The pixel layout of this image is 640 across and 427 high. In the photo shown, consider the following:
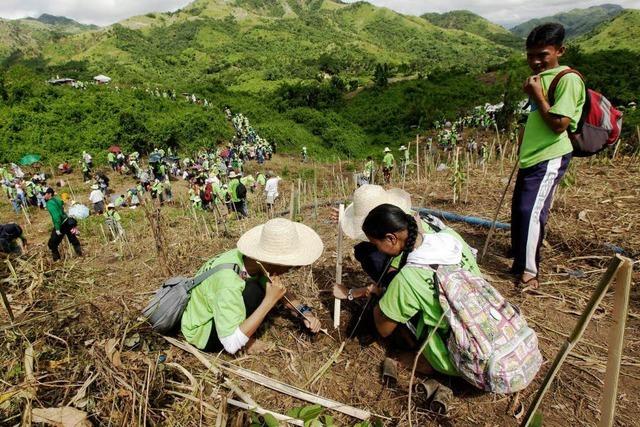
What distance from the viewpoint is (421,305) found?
1988mm

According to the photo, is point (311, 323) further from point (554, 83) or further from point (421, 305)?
point (554, 83)

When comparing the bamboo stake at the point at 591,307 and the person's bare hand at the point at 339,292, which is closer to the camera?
the bamboo stake at the point at 591,307

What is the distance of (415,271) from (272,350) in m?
1.22

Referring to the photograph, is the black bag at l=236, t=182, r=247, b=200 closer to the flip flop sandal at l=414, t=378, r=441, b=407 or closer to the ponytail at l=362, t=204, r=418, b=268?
the ponytail at l=362, t=204, r=418, b=268

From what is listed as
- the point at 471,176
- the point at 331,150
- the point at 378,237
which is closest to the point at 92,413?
the point at 378,237

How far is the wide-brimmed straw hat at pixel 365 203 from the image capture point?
267 centimetres

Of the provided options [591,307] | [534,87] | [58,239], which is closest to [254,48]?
[58,239]

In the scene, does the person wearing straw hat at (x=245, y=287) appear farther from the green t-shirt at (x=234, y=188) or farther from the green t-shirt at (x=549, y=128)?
the green t-shirt at (x=234, y=188)

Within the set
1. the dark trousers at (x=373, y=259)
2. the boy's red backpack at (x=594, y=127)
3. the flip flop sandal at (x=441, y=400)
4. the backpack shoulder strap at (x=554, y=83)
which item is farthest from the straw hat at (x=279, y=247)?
the boy's red backpack at (x=594, y=127)

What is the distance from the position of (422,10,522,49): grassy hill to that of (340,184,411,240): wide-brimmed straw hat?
149m

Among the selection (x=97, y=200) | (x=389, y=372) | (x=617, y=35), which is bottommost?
(x=97, y=200)

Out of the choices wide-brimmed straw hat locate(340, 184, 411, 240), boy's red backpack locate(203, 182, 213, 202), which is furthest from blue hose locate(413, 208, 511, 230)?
boy's red backpack locate(203, 182, 213, 202)

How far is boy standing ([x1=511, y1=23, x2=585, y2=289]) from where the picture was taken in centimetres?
251

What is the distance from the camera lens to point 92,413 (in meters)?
1.76
